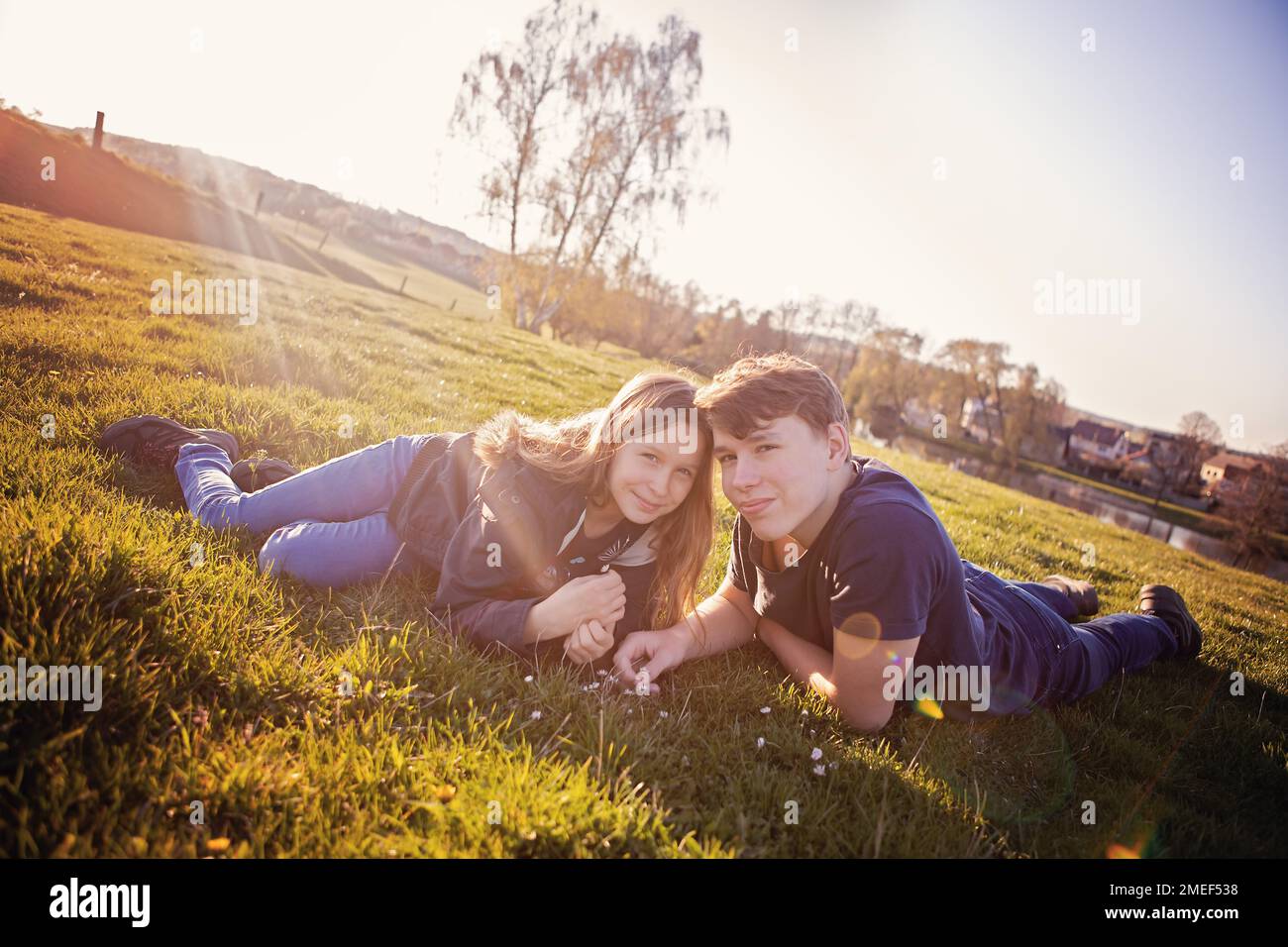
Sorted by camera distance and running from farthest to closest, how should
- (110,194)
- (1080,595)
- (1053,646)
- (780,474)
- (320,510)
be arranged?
(110,194), (1080,595), (320,510), (1053,646), (780,474)

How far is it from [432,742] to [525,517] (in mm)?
1067

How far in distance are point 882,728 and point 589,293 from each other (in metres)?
34.9

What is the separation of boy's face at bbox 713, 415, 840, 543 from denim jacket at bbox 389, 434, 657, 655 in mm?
794

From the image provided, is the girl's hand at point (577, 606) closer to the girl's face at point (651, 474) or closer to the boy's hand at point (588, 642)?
the boy's hand at point (588, 642)

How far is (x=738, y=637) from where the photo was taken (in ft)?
11.1

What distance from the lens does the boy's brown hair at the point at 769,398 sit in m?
2.75

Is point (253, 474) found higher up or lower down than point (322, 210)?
lower down

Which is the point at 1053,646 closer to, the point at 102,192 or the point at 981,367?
the point at 102,192

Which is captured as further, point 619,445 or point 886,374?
point 886,374

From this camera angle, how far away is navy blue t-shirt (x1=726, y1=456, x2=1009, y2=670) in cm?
246

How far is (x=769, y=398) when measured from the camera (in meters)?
2.75

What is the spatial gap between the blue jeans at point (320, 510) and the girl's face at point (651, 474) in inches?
53.7

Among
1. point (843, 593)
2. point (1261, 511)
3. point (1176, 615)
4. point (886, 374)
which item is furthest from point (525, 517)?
point (886, 374)
